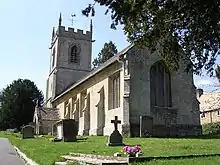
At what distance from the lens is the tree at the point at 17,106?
57.8m

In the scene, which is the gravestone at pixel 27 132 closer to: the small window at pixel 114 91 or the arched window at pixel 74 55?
the small window at pixel 114 91

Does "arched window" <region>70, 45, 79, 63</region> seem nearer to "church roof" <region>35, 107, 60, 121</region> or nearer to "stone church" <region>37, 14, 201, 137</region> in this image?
"church roof" <region>35, 107, 60, 121</region>

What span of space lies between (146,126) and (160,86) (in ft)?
16.6

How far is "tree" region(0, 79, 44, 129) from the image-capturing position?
57.8 meters

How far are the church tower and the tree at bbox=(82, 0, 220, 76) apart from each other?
36.8m

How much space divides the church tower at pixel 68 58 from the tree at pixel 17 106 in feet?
39.0

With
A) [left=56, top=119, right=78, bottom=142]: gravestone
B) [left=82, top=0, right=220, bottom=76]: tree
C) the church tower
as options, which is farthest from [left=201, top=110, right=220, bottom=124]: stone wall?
[left=82, top=0, right=220, bottom=76]: tree

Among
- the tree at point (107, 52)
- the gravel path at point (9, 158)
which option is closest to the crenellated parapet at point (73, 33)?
the tree at point (107, 52)

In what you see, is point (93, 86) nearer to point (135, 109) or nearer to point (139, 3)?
point (135, 109)

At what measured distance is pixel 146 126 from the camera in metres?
21.7

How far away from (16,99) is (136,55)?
41.0 m

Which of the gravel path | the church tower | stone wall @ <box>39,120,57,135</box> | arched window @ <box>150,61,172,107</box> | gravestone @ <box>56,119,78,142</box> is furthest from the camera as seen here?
the church tower

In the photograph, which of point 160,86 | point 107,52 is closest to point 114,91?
point 160,86

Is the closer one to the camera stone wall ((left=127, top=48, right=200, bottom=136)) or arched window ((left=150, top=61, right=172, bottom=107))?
stone wall ((left=127, top=48, right=200, bottom=136))
